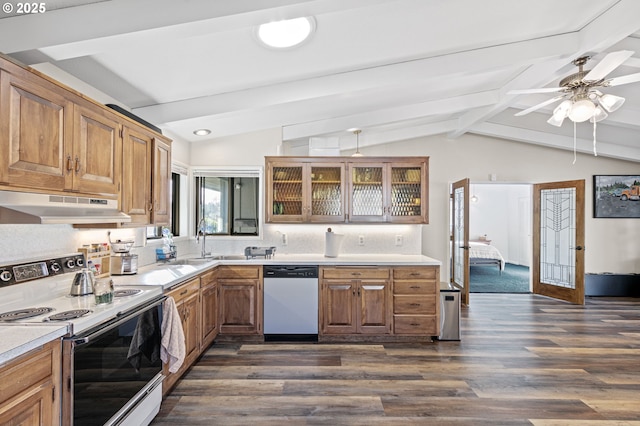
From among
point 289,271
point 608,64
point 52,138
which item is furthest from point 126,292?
point 608,64

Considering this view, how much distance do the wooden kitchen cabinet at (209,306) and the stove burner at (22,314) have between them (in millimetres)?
1545

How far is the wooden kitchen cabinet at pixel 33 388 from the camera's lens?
4.17 ft

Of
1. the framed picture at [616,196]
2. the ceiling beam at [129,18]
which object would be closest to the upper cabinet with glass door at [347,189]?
the ceiling beam at [129,18]

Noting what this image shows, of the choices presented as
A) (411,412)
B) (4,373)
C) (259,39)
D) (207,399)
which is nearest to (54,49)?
(259,39)

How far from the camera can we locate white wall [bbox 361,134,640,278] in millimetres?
6273

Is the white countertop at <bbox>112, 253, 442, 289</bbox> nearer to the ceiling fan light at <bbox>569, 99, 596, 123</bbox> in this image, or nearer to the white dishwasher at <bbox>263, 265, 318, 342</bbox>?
the white dishwasher at <bbox>263, 265, 318, 342</bbox>

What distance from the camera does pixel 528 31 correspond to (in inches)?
118

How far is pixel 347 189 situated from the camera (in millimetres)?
4285

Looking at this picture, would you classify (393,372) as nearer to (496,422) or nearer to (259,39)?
(496,422)

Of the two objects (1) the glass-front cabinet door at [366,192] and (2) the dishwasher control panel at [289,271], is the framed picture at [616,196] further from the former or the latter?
(2) the dishwasher control panel at [289,271]

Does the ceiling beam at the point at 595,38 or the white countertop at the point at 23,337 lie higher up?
the ceiling beam at the point at 595,38

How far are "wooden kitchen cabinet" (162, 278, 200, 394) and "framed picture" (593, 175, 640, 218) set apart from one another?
702cm

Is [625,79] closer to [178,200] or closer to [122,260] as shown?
[122,260]

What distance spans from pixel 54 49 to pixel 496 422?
370cm
